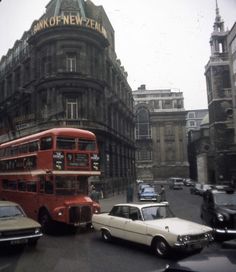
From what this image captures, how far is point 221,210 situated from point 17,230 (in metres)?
7.28

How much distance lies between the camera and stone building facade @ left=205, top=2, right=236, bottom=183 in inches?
2280

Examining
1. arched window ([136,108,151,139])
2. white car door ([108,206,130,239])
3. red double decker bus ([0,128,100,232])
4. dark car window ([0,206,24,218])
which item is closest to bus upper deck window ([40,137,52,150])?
red double decker bus ([0,128,100,232])

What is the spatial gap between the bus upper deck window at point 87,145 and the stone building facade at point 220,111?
4366 cm

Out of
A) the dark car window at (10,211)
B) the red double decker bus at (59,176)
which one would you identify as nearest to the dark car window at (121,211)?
the red double decker bus at (59,176)

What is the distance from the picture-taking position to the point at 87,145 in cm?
1709

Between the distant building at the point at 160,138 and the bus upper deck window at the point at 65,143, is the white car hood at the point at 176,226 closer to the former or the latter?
the bus upper deck window at the point at 65,143

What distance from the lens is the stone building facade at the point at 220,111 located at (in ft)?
190

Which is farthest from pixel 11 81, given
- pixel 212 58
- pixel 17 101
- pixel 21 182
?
pixel 212 58

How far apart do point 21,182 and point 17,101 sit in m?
24.1

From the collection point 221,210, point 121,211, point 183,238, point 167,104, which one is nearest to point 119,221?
point 121,211

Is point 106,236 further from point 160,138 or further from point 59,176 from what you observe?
point 160,138

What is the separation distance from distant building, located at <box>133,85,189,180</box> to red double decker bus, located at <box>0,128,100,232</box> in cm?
6905

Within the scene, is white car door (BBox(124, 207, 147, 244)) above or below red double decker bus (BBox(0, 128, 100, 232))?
below

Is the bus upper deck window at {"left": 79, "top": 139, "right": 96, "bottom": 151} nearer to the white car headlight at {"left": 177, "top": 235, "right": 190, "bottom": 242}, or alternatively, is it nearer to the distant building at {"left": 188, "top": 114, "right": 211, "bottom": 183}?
the white car headlight at {"left": 177, "top": 235, "right": 190, "bottom": 242}
